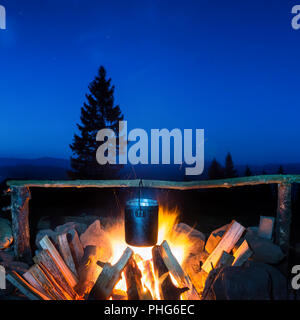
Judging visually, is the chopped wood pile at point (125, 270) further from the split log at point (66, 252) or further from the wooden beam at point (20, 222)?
the wooden beam at point (20, 222)

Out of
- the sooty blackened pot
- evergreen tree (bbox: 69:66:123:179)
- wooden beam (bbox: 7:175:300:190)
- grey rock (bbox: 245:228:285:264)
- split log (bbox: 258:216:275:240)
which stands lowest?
grey rock (bbox: 245:228:285:264)

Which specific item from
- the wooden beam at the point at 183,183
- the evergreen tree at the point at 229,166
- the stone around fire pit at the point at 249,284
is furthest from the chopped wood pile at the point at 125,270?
the evergreen tree at the point at 229,166

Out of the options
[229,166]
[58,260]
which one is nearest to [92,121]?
[58,260]

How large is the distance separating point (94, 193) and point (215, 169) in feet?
69.7

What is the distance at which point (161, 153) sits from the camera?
4.61 m

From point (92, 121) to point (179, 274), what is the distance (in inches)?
832

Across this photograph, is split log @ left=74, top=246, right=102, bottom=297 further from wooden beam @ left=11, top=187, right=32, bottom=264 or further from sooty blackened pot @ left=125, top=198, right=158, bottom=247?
wooden beam @ left=11, top=187, right=32, bottom=264

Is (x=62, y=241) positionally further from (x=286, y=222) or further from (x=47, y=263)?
(x=286, y=222)

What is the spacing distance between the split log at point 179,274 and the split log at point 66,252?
1.41m

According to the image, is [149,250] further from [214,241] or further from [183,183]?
[183,183]

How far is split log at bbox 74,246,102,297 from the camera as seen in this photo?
3.37 metres

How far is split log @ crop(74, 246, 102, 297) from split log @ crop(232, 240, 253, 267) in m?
2.12

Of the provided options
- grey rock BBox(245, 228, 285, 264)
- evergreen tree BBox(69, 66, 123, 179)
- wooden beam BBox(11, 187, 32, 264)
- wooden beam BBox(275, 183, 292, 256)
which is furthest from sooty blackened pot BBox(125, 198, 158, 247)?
evergreen tree BBox(69, 66, 123, 179)
